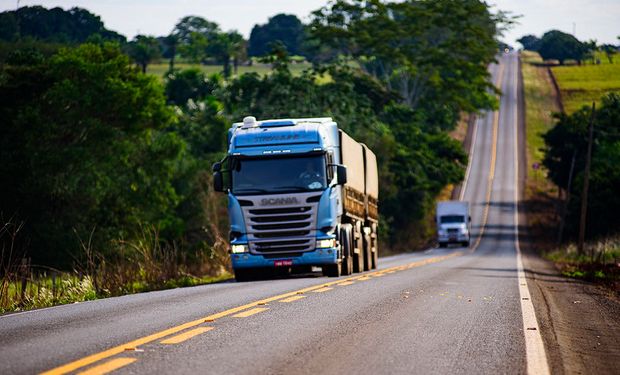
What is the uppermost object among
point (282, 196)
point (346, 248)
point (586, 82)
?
point (586, 82)

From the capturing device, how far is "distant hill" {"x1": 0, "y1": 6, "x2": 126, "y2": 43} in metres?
144

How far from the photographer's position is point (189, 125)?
74.2 meters

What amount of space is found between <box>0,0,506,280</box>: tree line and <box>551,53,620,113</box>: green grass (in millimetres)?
8569

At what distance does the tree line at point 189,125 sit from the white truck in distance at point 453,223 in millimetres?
3829

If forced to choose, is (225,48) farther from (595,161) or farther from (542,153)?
(595,161)

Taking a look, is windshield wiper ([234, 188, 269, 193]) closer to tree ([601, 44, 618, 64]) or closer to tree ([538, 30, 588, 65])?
tree ([601, 44, 618, 64])

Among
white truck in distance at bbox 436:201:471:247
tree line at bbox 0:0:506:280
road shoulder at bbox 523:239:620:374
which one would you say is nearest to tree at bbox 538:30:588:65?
tree line at bbox 0:0:506:280

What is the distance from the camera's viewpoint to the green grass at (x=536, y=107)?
392 ft

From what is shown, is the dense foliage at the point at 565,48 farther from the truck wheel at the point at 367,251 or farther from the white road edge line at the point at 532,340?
the white road edge line at the point at 532,340

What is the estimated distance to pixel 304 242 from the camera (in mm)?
23312

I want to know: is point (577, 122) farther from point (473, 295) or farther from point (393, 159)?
point (473, 295)

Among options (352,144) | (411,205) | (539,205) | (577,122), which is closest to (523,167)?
(539,205)

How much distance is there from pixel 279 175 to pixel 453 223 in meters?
50.1

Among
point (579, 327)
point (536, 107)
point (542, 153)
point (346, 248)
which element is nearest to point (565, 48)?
point (536, 107)
